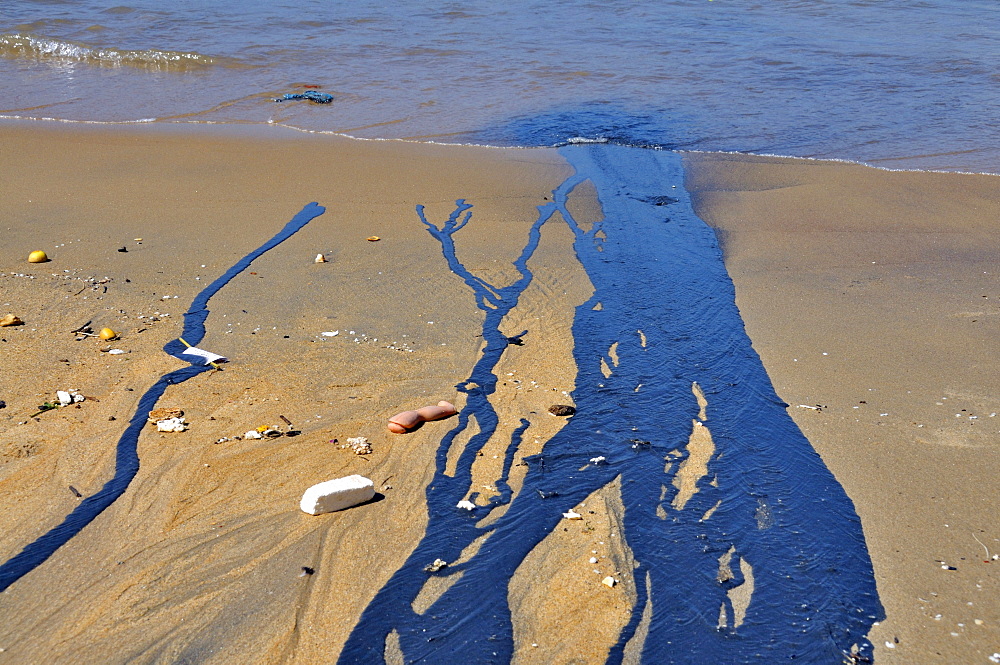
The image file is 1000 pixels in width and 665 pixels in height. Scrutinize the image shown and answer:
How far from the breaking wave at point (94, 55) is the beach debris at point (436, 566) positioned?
36.1 ft

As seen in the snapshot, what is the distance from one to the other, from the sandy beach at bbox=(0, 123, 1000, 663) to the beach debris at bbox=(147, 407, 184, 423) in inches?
2.3

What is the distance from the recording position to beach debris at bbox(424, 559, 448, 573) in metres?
2.59

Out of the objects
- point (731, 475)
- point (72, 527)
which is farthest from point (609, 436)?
point (72, 527)

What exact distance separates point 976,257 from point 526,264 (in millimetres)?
3089

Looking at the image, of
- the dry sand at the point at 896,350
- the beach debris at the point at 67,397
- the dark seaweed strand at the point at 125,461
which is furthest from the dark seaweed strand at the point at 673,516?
the beach debris at the point at 67,397

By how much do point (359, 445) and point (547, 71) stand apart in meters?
9.41

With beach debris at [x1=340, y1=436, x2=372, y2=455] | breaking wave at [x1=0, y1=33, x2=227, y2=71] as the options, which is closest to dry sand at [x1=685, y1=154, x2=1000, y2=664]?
beach debris at [x1=340, y1=436, x2=372, y2=455]

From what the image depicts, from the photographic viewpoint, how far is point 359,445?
325cm

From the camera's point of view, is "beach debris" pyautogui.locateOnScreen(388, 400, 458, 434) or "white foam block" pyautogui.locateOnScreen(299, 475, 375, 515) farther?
"beach debris" pyautogui.locateOnScreen(388, 400, 458, 434)

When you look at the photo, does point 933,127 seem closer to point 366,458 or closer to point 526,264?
point 526,264

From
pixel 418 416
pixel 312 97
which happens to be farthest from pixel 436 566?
pixel 312 97

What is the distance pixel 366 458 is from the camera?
125 inches

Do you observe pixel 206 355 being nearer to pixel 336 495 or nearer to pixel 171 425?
pixel 171 425

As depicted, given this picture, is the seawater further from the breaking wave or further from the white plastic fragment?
the white plastic fragment
